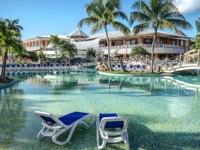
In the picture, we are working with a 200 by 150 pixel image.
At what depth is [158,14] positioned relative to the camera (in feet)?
63.1

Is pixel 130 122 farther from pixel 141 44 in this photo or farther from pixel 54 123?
pixel 141 44

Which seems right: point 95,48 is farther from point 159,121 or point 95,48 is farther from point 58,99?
point 159,121

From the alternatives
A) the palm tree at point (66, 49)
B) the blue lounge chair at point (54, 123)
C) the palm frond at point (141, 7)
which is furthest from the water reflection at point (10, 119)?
the palm tree at point (66, 49)

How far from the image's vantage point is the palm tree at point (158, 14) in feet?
62.4

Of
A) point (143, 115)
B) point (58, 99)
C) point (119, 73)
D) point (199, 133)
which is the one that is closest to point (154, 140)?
point (199, 133)

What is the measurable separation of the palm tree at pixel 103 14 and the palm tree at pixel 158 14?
170 cm

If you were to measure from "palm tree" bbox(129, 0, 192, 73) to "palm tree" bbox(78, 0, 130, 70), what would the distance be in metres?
1.70

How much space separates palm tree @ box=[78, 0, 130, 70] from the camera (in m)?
20.3

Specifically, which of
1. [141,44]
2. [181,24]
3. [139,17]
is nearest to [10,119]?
[139,17]

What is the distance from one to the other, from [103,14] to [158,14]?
199 inches

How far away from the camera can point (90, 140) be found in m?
4.65

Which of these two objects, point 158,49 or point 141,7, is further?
point 158,49

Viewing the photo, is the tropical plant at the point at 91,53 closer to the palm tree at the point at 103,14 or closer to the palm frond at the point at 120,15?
the palm tree at the point at 103,14

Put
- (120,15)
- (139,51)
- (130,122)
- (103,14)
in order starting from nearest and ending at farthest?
(130,122)
(103,14)
(120,15)
(139,51)
